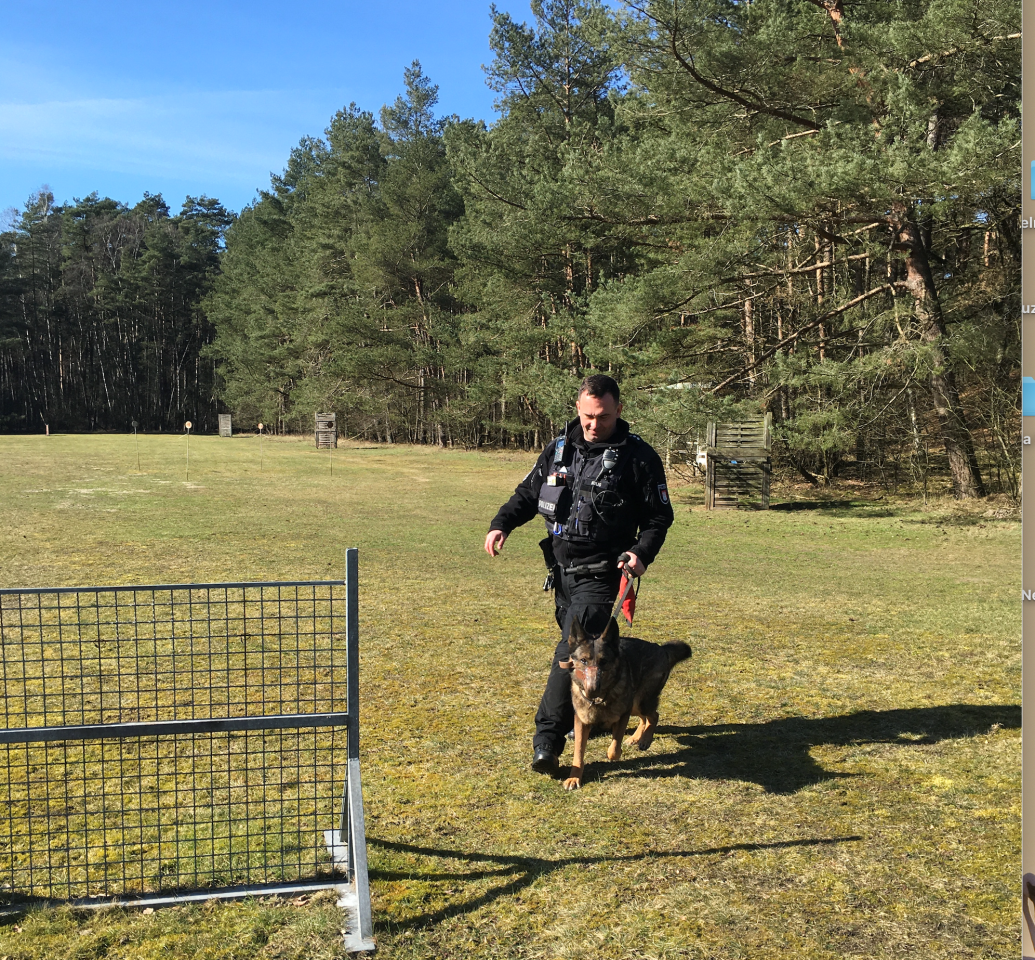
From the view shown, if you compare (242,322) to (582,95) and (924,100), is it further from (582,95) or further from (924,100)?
(924,100)

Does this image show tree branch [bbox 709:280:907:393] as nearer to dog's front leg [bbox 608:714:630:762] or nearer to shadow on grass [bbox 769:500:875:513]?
shadow on grass [bbox 769:500:875:513]

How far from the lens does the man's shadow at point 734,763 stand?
3.68 metres

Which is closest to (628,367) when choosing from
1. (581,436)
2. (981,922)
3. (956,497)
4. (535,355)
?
(956,497)

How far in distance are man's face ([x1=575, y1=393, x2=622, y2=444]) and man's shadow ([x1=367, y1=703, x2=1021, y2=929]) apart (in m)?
1.79

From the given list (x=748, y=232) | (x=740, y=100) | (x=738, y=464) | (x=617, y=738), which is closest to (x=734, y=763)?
(x=617, y=738)

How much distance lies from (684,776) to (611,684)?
0.75 meters

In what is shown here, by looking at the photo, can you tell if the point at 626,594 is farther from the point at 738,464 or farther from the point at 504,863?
the point at 738,464

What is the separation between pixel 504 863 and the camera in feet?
12.4

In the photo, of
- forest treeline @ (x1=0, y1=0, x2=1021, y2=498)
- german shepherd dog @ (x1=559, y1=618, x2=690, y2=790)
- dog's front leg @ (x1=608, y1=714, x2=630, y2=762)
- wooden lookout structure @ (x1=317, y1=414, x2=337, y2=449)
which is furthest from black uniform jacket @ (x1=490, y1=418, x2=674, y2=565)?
wooden lookout structure @ (x1=317, y1=414, x2=337, y2=449)

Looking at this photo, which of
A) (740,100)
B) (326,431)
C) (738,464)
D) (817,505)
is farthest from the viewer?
(326,431)

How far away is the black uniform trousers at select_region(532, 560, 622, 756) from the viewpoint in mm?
4648

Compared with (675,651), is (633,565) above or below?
above

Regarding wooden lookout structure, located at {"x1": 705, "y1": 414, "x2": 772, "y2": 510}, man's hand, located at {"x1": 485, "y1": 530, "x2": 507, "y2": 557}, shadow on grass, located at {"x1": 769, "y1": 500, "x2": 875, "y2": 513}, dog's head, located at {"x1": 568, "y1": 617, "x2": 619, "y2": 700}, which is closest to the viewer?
dog's head, located at {"x1": 568, "y1": 617, "x2": 619, "y2": 700}

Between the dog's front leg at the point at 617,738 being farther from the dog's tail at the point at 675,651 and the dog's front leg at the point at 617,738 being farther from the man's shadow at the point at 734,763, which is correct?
the dog's tail at the point at 675,651
